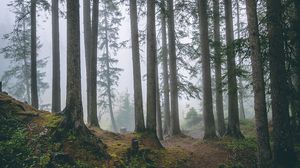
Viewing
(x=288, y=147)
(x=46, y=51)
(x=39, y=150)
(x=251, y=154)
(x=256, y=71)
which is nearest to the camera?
(x=39, y=150)

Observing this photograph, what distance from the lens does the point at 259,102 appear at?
11094 mm

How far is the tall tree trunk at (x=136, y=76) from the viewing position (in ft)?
52.3

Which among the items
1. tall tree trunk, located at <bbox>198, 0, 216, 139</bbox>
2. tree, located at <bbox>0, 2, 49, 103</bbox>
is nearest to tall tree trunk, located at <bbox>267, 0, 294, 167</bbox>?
tall tree trunk, located at <bbox>198, 0, 216, 139</bbox>

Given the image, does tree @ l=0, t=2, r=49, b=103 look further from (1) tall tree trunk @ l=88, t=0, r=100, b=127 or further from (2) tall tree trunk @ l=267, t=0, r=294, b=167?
(2) tall tree trunk @ l=267, t=0, r=294, b=167

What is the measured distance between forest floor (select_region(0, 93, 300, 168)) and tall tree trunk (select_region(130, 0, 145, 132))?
3.07ft

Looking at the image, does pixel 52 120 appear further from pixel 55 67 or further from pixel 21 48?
pixel 21 48

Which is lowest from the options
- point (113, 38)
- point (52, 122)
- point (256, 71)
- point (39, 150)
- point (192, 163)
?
point (192, 163)

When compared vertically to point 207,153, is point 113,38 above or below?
above

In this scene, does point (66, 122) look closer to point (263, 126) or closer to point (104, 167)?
point (104, 167)

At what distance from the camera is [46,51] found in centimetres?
14288

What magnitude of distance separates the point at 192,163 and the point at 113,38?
92.9 ft

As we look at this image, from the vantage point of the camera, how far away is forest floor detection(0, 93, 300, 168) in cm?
1027

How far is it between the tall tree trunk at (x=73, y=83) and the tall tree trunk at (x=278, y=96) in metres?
7.12

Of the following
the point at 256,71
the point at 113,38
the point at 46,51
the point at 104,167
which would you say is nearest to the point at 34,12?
the point at 104,167
